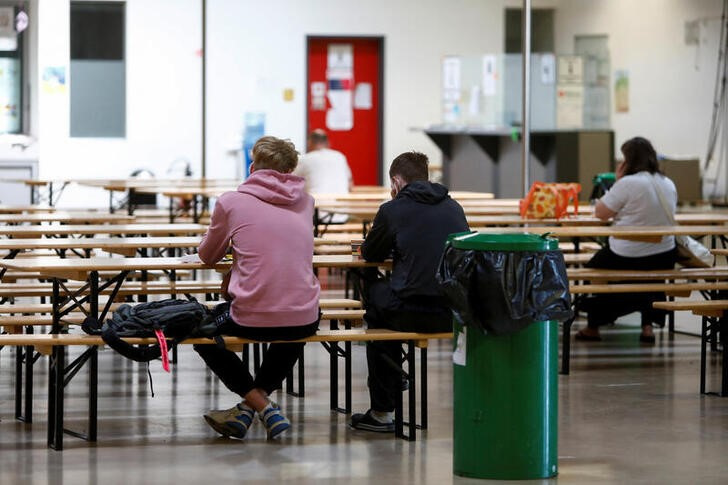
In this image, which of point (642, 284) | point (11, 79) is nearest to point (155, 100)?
point (11, 79)

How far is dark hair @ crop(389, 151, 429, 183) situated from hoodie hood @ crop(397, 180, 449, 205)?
53 millimetres

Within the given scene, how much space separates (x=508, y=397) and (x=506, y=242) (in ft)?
1.90

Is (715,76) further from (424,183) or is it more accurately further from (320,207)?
(424,183)

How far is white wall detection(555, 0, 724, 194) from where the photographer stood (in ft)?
55.4

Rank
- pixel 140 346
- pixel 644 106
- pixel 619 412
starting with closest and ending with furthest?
pixel 140 346
pixel 619 412
pixel 644 106

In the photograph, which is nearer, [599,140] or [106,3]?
[599,140]

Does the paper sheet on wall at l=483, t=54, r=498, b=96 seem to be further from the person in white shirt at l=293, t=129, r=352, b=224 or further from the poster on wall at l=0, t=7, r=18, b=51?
the poster on wall at l=0, t=7, r=18, b=51

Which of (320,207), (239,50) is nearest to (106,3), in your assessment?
(239,50)

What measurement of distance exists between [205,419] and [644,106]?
42.7ft

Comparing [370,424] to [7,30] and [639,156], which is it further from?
[7,30]

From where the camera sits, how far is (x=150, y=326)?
5.70 metres

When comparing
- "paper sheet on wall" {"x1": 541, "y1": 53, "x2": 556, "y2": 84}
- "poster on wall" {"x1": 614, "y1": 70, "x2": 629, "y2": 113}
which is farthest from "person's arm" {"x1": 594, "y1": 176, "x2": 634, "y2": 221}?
"poster on wall" {"x1": 614, "y1": 70, "x2": 629, "y2": 113}

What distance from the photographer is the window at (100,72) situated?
18328mm

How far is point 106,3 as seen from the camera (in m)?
18.4
